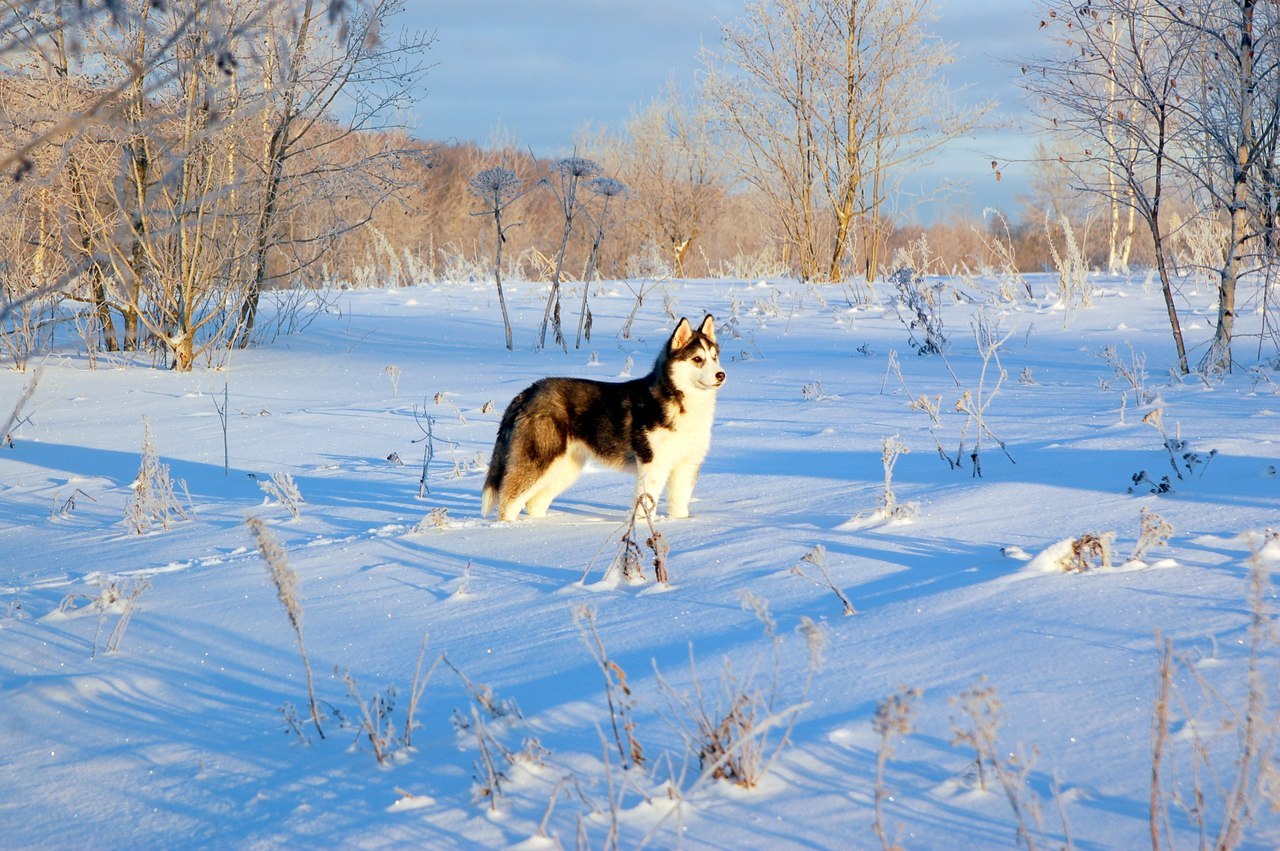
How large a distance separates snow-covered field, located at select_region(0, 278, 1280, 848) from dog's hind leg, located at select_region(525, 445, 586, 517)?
0.72 feet

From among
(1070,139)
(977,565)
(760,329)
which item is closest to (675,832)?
(977,565)

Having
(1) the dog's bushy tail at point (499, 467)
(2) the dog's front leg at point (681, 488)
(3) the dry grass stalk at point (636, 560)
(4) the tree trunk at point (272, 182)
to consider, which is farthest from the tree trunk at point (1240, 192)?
(4) the tree trunk at point (272, 182)

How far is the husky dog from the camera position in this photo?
16.9ft

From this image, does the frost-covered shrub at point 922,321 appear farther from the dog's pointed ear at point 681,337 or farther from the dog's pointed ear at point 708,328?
the dog's pointed ear at point 681,337

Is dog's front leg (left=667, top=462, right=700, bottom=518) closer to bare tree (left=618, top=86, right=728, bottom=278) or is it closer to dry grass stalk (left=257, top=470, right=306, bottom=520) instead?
dry grass stalk (left=257, top=470, right=306, bottom=520)

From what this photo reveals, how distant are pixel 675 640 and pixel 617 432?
229 centimetres

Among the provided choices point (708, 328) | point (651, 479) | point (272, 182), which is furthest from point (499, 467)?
point (272, 182)

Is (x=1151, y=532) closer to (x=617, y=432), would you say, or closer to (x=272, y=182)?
(x=617, y=432)

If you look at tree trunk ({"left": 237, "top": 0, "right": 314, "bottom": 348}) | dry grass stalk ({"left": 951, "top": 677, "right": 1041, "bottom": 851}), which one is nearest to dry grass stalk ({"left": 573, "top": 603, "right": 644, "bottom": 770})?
dry grass stalk ({"left": 951, "top": 677, "right": 1041, "bottom": 851})

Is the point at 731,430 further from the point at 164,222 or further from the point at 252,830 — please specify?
the point at 164,222

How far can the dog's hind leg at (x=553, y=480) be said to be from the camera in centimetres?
522

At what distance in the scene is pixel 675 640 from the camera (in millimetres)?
3104

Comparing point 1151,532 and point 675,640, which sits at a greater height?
point 1151,532

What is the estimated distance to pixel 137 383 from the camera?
10.5 metres
